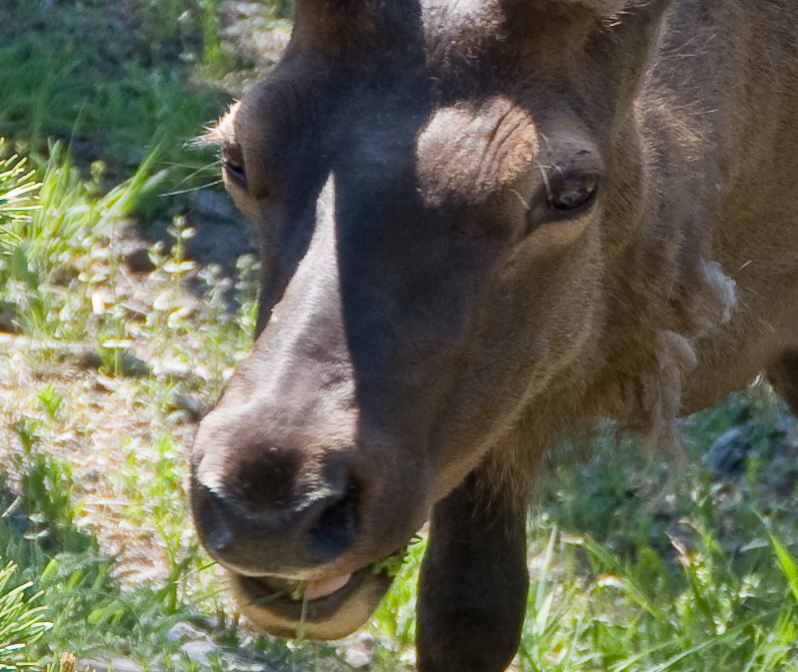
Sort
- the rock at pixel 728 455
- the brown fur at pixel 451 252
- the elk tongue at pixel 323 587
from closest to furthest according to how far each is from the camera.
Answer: the brown fur at pixel 451 252 < the elk tongue at pixel 323 587 < the rock at pixel 728 455

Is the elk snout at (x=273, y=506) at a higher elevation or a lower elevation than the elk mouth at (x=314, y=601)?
higher

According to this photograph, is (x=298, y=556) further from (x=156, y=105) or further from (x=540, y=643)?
(x=156, y=105)

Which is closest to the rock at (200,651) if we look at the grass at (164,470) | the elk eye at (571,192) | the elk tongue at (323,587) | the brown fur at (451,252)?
the grass at (164,470)

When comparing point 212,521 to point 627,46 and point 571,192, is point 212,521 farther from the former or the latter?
point 627,46

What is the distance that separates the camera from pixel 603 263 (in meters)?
3.94

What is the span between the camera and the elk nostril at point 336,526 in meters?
2.88

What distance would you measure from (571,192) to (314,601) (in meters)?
1.17

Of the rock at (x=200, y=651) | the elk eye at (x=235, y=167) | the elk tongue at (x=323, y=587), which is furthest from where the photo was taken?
the rock at (x=200, y=651)

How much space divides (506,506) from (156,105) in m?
3.97

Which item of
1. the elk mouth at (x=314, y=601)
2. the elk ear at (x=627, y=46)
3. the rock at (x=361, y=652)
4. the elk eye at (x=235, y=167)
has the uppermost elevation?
the elk ear at (x=627, y=46)

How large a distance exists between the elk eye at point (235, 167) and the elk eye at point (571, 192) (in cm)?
78

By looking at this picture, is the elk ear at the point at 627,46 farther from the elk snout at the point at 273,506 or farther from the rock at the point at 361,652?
the rock at the point at 361,652

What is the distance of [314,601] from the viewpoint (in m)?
3.15

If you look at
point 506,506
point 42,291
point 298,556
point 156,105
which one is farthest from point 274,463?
point 156,105
